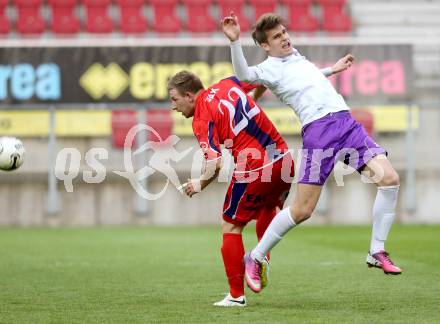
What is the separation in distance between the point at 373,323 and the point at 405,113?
10919 millimetres

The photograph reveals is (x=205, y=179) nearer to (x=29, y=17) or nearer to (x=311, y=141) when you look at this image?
(x=311, y=141)

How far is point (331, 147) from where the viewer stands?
5.79m

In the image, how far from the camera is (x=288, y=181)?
5977 mm

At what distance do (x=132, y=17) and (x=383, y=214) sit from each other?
1268 centimetres

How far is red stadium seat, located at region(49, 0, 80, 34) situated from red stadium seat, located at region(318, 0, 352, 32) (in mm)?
5032

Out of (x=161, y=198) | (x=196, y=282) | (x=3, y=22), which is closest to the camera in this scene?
(x=196, y=282)

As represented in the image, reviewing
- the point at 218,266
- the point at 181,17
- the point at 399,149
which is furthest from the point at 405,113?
the point at 218,266

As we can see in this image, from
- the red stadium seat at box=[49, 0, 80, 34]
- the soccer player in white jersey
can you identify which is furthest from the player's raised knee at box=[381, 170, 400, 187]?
the red stadium seat at box=[49, 0, 80, 34]

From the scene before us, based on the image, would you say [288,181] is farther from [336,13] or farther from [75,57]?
[336,13]

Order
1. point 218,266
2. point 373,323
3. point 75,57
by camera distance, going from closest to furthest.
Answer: point 373,323 → point 218,266 → point 75,57

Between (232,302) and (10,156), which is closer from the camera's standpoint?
(232,302)

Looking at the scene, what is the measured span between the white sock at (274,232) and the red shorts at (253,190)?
181 millimetres

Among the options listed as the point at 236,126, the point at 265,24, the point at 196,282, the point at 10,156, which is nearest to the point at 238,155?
the point at 236,126

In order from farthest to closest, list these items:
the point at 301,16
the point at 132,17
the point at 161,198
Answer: the point at 301,16
the point at 132,17
the point at 161,198
